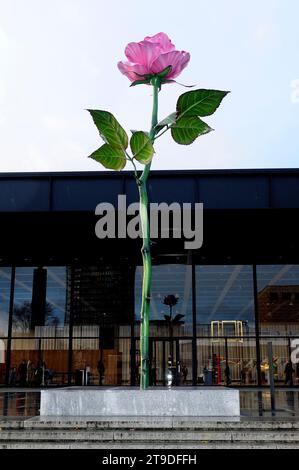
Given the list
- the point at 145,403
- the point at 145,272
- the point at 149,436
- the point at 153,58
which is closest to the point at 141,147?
the point at 153,58

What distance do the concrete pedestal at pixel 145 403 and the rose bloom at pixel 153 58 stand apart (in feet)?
15.1

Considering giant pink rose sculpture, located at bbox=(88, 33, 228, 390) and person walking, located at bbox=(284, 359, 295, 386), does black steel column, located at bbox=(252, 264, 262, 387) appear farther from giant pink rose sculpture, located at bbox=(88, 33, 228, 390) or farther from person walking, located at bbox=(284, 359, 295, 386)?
giant pink rose sculpture, located at bbox=(88, 33, 228, 390)

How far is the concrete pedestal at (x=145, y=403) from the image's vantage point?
286 inches

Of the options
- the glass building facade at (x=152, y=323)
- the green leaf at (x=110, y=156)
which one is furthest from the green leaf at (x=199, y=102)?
the glass building facade at (x=152, y=323)

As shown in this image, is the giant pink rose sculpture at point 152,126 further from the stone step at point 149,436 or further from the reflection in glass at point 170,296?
the reflection in glass at point 170,296

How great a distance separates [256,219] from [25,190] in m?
6.98

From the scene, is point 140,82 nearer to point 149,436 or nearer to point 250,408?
point 149,436

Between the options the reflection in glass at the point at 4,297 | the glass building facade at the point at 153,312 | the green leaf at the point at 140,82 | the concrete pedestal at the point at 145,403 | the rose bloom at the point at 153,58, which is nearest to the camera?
the concrete pedestal at the point at 145,403

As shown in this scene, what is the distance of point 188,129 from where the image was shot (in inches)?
337

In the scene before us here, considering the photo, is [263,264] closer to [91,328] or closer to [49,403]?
[91,328]

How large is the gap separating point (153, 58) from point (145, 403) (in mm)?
4826

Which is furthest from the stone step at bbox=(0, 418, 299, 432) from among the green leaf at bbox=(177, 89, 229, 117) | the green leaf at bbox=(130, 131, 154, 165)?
the green leaf at bbox=(177, 89, 229, 117)

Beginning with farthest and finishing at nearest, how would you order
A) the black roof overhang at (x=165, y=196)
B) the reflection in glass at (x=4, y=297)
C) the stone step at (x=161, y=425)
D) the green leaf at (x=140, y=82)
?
the reflection in glass at (x=4, y=297)
the black roof overhang at (x=165, y=196)
the green leaf at (x=140, y=82)
the stone step at (x=161, y=425)
